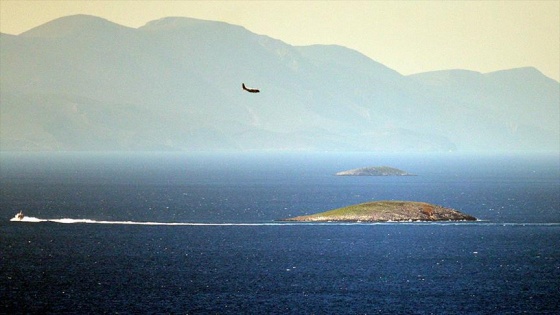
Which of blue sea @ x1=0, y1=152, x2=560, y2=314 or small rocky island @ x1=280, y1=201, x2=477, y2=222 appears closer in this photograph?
blue sea @ x1=0, y1=152, x2=560, y2=314

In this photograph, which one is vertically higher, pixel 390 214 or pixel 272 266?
pixel 390 214

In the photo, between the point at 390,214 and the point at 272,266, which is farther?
the point at 390,214

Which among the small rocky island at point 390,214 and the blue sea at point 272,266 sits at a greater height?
the small rocky island at point 390,214

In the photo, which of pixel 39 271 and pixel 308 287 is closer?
pixel 308 287

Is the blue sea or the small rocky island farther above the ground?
the small rocky island

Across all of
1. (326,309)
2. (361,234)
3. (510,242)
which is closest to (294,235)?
(361,234)

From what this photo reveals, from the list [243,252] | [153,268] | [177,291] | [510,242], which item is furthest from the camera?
[510,242]

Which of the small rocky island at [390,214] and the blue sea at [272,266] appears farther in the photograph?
the small rocky island at [390,214]

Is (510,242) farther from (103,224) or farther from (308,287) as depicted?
(103,224)
